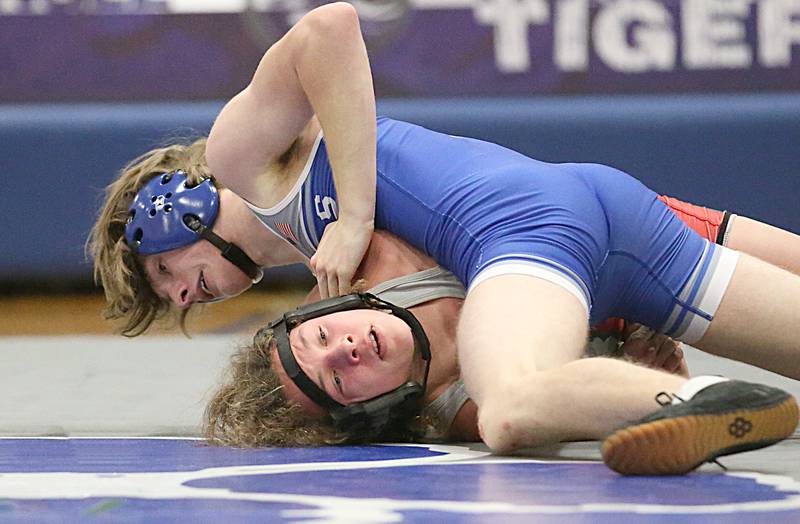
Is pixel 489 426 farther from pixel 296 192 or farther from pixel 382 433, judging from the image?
pixel 296 192

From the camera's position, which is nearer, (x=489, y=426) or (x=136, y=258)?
(x=489, y=426)

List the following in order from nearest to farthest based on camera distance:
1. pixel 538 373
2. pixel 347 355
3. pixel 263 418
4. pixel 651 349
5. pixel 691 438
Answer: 1. pixel 691 438
2. pixel 538 373
3. pixel 347 355
4. pixel 263 418
5. pixel 651 349

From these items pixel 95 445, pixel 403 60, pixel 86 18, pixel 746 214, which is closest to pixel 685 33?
pixel 746 214

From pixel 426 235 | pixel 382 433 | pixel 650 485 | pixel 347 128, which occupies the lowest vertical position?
pixel 382 433

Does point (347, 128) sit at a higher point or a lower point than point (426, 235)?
higher

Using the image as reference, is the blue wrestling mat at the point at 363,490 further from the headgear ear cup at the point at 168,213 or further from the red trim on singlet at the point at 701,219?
the red trim on singlet at the point at 701,219

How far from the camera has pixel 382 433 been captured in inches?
87.7

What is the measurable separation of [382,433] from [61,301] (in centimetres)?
384

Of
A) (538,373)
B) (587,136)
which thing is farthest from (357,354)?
(587,136)

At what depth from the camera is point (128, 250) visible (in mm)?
2838

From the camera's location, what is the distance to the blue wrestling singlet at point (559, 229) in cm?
216

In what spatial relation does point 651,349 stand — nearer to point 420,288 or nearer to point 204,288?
point 420,288

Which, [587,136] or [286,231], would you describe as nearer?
[286,231]

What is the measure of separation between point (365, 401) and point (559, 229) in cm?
42
